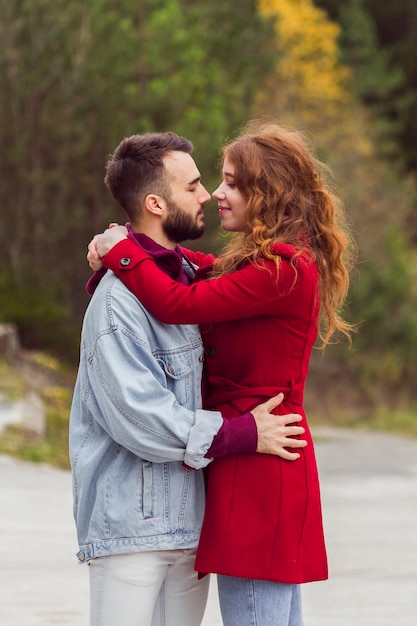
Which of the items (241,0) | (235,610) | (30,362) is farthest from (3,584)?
(241,0)

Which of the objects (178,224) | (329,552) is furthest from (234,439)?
(329,552)

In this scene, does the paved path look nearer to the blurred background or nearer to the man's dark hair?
the blurred background

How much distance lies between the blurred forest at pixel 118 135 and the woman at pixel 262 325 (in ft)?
32.7

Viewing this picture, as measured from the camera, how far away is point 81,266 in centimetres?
2303

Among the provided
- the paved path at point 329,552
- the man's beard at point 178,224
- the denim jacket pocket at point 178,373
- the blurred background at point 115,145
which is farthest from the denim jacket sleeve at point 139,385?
the blurred background at point 115,145

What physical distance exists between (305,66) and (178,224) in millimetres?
36199

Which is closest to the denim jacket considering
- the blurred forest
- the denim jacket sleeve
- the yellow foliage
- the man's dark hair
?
the denim jacket sleeve

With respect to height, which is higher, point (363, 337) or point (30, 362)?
point (30, 362)

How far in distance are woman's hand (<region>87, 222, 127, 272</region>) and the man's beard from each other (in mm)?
126

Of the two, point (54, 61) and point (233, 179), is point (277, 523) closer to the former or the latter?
point (233, 179)

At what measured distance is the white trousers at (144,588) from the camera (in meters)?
3.22

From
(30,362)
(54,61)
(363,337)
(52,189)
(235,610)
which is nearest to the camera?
(235,610)

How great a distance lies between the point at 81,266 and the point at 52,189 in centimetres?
153

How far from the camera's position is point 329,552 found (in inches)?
313
